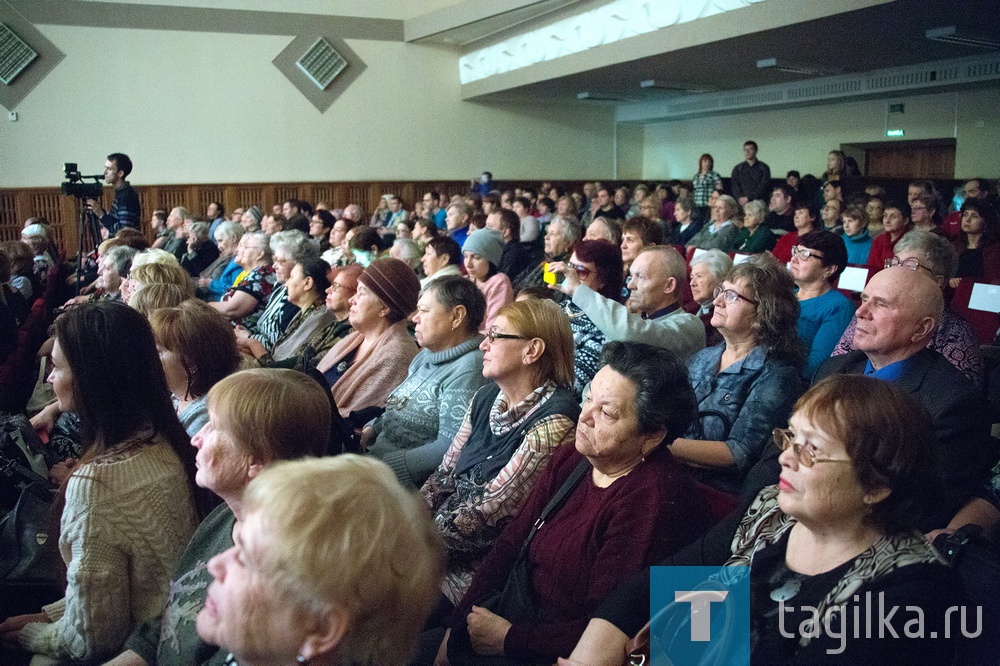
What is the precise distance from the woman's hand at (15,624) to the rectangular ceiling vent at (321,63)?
11145 mm

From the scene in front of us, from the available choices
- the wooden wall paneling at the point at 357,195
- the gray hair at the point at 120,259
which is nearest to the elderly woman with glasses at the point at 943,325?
the gray hair at the point at 120,259

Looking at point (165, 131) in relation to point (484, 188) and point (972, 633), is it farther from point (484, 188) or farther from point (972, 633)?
point (972, 633)

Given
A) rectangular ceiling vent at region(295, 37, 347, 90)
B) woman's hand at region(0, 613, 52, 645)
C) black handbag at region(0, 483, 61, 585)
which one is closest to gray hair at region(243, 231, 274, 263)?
black handbag at region(0, 483, 61, 585)

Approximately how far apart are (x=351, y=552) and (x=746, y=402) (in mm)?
1628

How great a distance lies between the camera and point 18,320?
15.2 ft

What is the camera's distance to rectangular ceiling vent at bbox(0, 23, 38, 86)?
33.3ft

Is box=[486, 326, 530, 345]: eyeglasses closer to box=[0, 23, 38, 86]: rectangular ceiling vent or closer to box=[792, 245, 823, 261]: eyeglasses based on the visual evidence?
box=[792, 245, 823, 261]: eyeglasses

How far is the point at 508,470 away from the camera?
82.4 inches

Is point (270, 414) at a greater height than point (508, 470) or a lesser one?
greater

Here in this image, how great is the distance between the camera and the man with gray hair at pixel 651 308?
9.66 ft

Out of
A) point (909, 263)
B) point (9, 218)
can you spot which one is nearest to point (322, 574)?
point (909, 263)

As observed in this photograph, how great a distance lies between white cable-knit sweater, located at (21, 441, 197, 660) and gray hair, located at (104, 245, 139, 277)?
333cm

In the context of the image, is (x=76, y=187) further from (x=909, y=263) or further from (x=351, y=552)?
(x=351, y=552)

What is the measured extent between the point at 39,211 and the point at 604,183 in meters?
8.78
